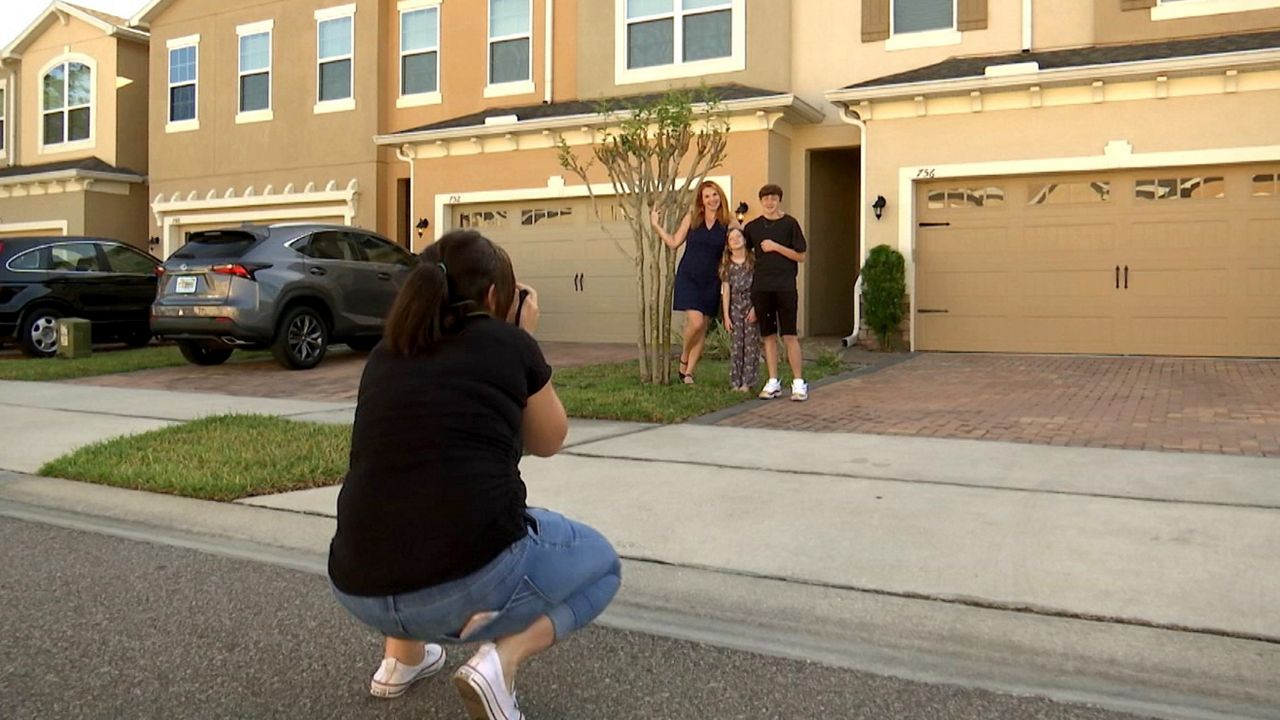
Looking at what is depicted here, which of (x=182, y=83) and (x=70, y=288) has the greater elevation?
(x=182, y=83)

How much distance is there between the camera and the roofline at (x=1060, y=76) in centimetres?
1127

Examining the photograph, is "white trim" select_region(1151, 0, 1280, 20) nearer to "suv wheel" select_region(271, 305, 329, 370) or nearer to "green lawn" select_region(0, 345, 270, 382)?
"suv wheel" select_region(271, 305, 329, 370)

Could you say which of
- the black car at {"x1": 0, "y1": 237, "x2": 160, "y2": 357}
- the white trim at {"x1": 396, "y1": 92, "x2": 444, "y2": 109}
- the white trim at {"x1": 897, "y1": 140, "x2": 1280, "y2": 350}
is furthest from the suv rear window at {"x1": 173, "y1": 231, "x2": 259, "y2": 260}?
the white trim at {"x1": 897, "y1": 140, "x2": 1280, "y2": 350}

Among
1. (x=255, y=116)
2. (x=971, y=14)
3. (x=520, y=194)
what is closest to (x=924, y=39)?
(x=971, y=14)

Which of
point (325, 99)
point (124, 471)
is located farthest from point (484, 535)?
point (325, 99)

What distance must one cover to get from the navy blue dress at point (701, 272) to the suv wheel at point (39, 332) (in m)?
8.97

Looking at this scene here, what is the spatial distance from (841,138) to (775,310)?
6751mm

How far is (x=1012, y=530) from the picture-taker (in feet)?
15.3

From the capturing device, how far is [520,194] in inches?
632

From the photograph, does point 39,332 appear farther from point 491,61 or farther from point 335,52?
point 491,61

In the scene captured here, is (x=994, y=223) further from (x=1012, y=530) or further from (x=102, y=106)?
(x=102, y=106)

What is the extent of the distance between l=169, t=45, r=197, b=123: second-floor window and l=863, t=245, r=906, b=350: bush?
13998 millimetres

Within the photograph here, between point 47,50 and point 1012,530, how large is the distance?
2435 cm

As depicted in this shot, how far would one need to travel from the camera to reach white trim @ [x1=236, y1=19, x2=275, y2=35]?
63.5 ft
